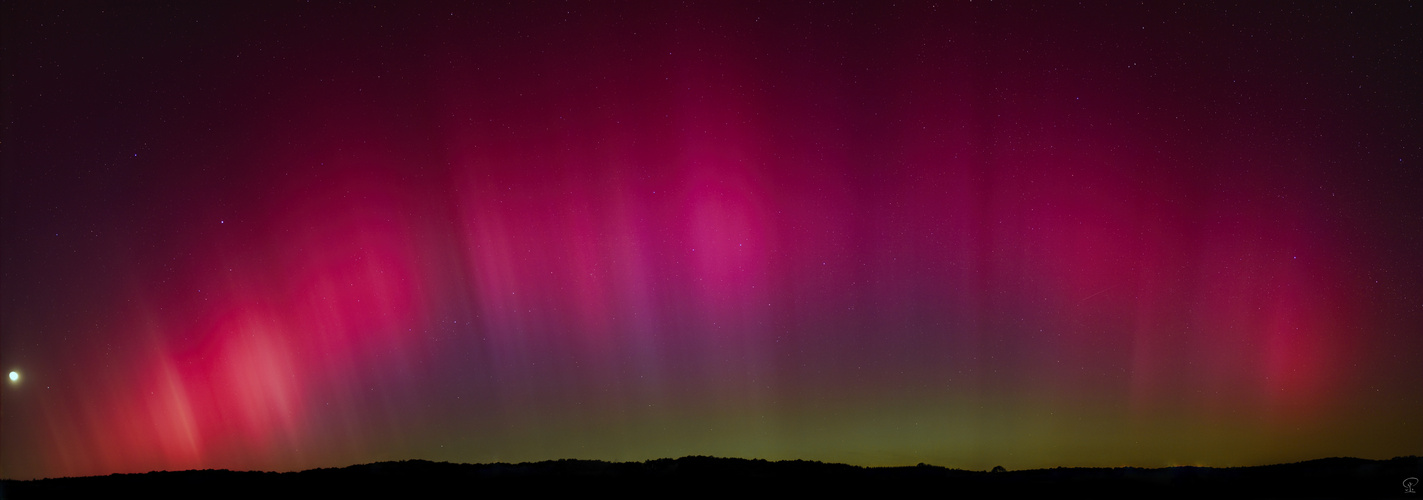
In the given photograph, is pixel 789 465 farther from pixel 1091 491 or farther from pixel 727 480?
pixel 1091 491

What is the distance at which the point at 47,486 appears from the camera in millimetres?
8602

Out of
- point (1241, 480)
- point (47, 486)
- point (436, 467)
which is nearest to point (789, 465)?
point (436, 467)

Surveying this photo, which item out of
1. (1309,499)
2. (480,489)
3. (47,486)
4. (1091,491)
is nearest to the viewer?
(1309,499)

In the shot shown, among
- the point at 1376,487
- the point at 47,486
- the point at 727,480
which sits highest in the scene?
the point at 47,486

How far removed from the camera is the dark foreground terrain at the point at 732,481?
24.5 feet

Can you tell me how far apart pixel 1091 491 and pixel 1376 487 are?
2624mm

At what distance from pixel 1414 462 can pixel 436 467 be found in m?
10.8

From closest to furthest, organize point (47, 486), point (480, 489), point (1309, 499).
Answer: point (1309, 499), point (480, 489), point (47, 486)

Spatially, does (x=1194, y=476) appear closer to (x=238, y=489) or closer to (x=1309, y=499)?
(x=1309, y=499)

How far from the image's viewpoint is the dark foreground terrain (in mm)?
7457

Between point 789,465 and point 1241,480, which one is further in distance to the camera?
point 789,465

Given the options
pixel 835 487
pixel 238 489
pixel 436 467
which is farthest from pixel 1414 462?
pixel 238 489

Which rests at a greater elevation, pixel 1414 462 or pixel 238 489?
pixel 238 489

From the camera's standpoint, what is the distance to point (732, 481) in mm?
8039
